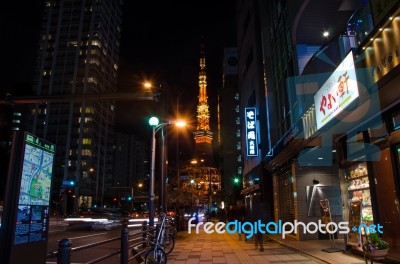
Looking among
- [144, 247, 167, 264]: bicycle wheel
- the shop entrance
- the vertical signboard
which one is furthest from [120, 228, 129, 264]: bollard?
the shop entrance

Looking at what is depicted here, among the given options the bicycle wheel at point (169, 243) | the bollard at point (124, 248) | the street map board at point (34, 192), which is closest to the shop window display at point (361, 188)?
→ the bicycle wheel at point (169, 243)

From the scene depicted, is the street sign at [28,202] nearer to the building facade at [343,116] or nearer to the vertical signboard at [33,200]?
the vertical signboard at [33,200]

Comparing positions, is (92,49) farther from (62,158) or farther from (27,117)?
(27,117)

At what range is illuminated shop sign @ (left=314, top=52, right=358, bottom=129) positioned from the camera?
30.5ft

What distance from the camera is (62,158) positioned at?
9469 centimetres

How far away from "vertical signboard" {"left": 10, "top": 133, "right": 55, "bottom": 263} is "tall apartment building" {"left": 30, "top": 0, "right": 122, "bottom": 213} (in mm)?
87154

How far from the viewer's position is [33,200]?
19.3 ft

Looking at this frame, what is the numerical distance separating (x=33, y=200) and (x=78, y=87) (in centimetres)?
10237

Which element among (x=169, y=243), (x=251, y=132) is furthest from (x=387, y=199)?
(x=251, y=132)

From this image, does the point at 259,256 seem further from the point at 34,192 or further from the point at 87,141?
the point at 87,141

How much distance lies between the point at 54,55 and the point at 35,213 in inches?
4364

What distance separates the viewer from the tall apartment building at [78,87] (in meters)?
96.8

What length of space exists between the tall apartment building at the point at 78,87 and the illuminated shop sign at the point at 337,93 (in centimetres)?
8482

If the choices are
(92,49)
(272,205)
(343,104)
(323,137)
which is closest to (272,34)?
(272,205)
